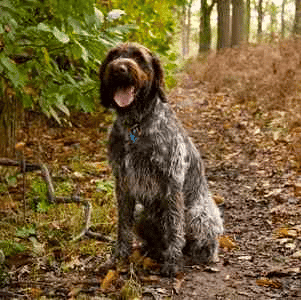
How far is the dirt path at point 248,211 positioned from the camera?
4074 mm

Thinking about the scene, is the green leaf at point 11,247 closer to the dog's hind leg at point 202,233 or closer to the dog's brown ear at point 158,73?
the dog's hind leg at point 202,233

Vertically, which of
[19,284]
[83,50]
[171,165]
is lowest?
[19,284]

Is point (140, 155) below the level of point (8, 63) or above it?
below

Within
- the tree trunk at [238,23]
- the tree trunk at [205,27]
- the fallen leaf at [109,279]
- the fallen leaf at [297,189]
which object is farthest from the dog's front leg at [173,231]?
the tree trunk at [205,27]

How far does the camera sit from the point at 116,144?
4309 mm

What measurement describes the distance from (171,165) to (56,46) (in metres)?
1.44

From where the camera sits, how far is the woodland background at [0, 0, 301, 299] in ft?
12.5

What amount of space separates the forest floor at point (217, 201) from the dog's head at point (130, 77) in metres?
1.49

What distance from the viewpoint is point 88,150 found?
8.44 metres

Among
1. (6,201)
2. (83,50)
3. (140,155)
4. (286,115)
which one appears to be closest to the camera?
(83,50)

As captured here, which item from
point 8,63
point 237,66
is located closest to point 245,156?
point 8,63

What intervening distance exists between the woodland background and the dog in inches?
9.9

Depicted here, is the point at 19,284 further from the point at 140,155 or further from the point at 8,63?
the point at 8,63

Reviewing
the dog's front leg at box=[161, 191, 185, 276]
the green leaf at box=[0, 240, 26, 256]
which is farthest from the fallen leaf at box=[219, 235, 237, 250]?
the green leaf at box=[0, 240, 26, 256]
